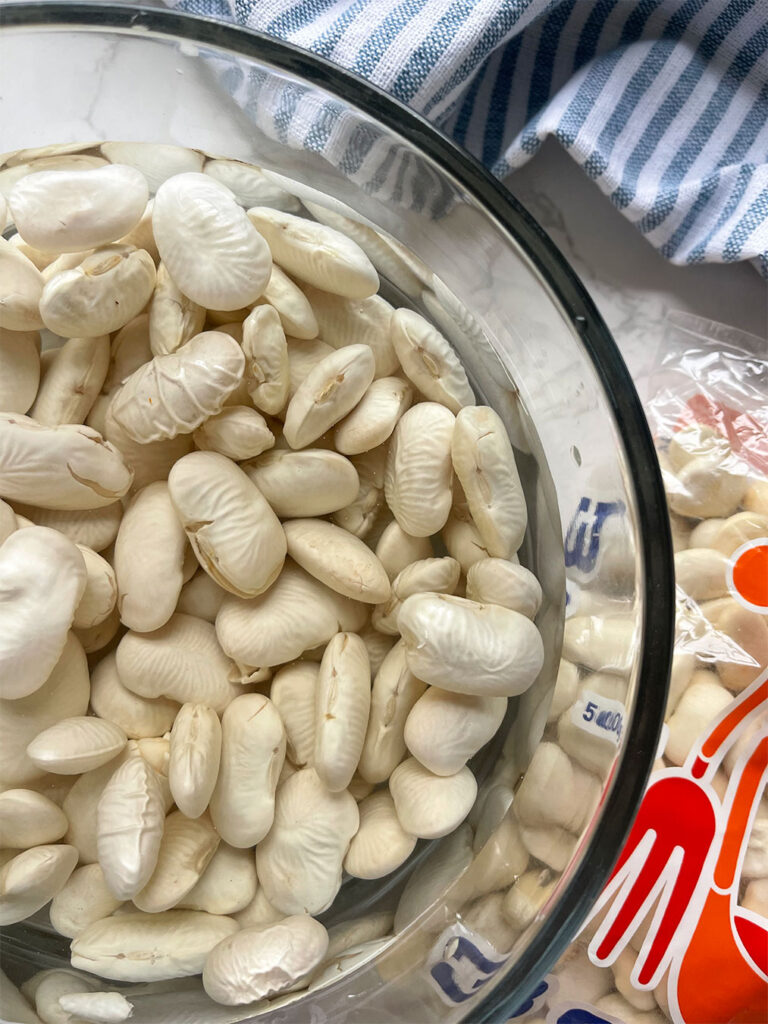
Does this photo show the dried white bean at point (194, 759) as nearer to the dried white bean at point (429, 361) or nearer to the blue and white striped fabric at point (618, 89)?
the dried white bean at point (429, 361)

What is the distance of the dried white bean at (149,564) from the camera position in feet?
0.96

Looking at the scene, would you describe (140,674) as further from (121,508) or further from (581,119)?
(581,119)

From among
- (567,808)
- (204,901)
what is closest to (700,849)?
(567,808)

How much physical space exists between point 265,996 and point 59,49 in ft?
1.16

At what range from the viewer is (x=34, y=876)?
0.94ft

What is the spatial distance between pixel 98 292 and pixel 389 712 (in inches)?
6.6

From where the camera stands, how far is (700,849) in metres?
0.39

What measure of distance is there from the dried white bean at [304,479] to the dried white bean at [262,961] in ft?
0.45

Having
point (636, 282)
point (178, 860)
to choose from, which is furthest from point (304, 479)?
point (636, 282)

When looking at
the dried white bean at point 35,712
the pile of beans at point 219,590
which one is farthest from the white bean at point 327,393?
the dried white bean at point 35,712

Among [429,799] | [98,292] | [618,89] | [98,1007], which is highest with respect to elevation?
[618,89]

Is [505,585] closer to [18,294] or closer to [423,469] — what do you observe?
[423,469]

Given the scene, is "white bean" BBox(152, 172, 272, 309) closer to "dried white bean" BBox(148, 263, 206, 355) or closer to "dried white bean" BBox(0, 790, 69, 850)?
"dried white bean" BBox(148, 263, 206, 355)

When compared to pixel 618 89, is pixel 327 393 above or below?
below
